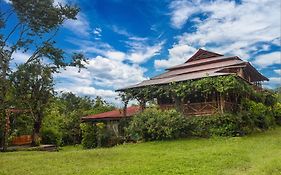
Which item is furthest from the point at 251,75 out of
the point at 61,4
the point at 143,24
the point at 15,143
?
the point at 15,143

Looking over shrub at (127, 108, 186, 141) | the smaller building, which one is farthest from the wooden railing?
the smaller building

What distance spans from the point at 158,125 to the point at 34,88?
10.6m

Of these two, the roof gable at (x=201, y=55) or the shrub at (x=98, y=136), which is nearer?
the shrub at (x=98, y=136)

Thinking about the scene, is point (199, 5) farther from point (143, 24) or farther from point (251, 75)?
point (251, 75)

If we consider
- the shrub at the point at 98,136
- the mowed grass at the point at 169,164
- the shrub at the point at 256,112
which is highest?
the shrub at the point at 256,112

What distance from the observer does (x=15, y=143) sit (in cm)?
3005

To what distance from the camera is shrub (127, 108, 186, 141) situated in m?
23.0

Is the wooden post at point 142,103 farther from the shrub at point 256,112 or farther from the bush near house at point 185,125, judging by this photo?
the shrub at point 256,112

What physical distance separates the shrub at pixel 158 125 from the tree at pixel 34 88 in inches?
315

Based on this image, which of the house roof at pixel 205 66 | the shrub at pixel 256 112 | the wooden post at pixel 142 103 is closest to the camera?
the shrub at pixel 256 112

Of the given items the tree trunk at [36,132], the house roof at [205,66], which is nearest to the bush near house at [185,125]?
the house roof at [205,66]

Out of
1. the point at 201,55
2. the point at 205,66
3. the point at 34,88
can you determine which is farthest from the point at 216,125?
the point at 201,55

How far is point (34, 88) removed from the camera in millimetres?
25531

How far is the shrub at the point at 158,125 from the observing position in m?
23.0
